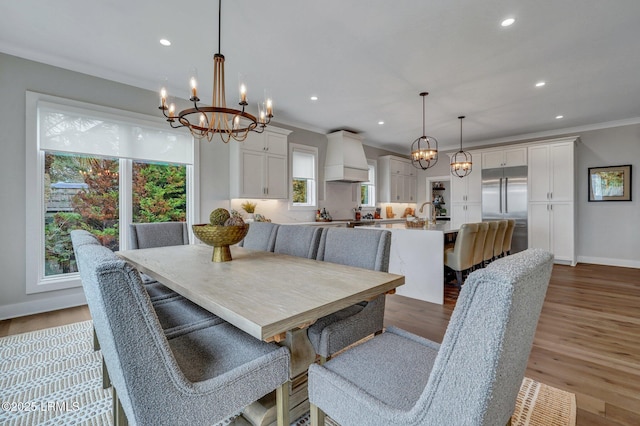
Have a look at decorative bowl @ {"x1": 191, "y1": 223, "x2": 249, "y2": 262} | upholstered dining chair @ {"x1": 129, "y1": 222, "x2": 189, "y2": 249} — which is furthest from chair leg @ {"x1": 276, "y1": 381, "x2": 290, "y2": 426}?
upholstered dining chair @ {"x1": 129, "y1": 222, "x2": 189, "y2": 249}

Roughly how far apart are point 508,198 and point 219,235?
632 centimetres

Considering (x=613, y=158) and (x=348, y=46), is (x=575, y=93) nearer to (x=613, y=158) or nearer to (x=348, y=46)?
(x=613, y=158)

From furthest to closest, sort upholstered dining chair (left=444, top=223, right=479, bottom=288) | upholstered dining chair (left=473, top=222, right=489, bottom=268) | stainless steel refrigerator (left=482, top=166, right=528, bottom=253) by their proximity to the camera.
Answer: stainless steel refrigerator (left=482, top=166, right=528, bottom=253) < upholstered dining chair (left=473, top=222, right=489, bottom=268) < upholstered dining chair (left=444, top=223, right=479, bottom=288)

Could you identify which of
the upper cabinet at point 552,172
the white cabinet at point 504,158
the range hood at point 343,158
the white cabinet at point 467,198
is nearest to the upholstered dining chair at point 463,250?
the range hood at point 343,158

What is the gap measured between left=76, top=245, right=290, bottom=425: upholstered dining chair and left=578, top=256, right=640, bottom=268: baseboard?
7197 millimetres

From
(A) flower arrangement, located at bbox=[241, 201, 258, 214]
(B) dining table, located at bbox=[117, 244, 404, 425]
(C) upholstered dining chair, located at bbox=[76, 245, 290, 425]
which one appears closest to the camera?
(C) upholstered dining chair, located at bbox=[76, 245, 290, 425]

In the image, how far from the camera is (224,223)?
189 cm

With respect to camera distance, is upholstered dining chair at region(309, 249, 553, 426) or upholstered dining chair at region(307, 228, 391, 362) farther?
upholstered dining chair at region(307, 228, 391, 362)

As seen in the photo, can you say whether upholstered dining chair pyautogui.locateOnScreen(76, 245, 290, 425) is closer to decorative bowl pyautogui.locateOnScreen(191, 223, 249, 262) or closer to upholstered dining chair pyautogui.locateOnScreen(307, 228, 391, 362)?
upholstered dining chair pyautogui.locateOnScreen(307, 228, 391, 362)

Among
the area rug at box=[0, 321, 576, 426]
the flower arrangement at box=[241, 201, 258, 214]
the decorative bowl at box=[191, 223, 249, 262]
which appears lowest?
the area rug at box=[0, 321, 576, 426]

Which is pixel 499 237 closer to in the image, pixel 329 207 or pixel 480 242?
pixel 480 242

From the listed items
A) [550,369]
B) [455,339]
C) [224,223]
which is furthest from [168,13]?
[550,369]

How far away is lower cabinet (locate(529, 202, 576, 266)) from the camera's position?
17.8ft

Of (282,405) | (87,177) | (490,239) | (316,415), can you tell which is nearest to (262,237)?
(282,405)
